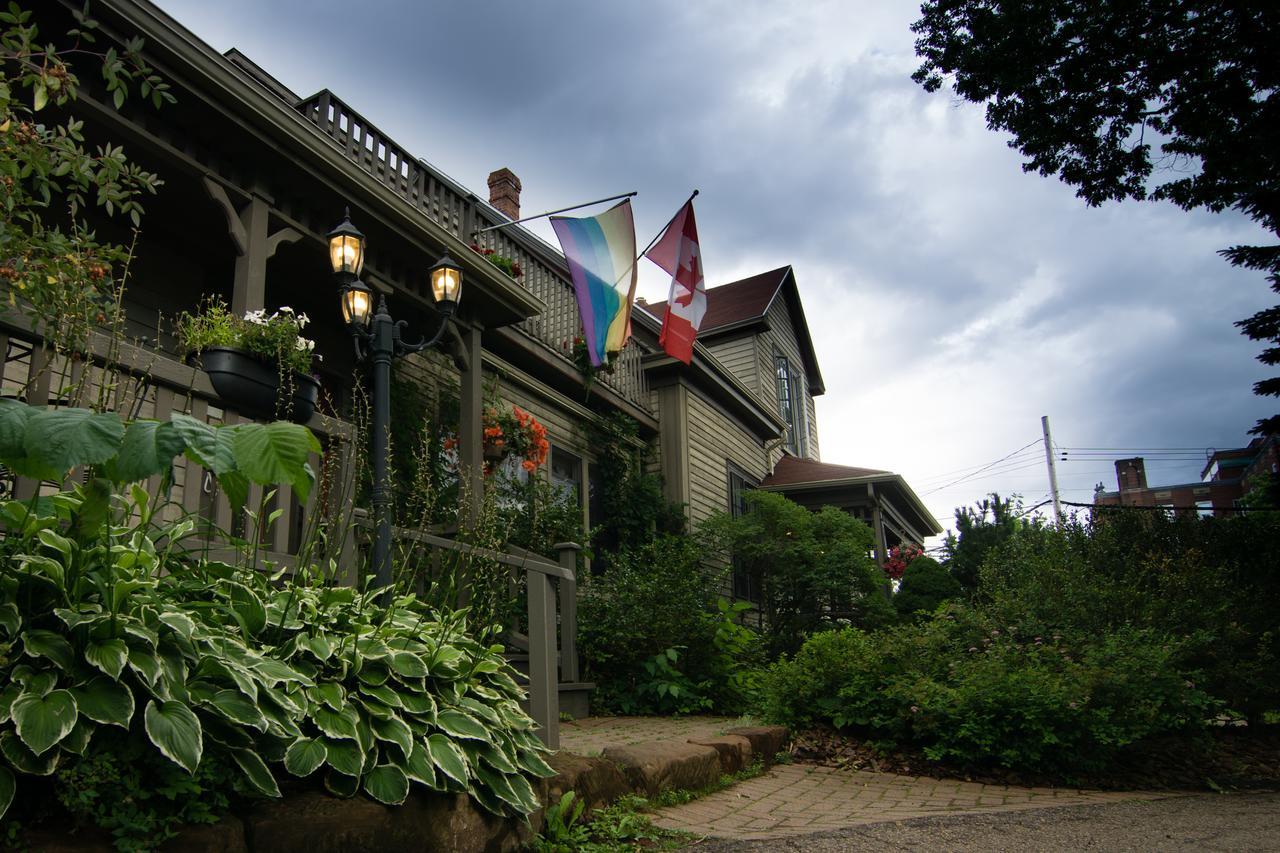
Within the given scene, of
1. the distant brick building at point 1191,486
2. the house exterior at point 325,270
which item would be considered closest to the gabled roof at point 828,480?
the house exterior at point 325,270

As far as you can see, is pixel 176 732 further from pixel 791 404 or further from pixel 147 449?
pixel 791 404

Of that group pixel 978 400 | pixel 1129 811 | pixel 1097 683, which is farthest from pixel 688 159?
pixel 978 400

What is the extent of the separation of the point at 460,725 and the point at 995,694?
4293mm

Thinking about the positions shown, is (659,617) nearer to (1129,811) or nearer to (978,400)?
(1129,811)

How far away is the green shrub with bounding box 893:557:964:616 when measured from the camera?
49.3 ft

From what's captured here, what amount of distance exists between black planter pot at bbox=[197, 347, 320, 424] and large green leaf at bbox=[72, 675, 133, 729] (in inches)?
86.9

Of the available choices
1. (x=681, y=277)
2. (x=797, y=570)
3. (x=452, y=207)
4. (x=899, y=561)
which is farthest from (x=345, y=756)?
(x=899, y=561)

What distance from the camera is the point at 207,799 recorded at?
249 cm

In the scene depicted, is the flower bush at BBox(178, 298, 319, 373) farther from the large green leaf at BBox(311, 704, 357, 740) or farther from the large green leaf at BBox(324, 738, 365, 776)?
the large green leaf at BBox(324, 738, 365, 776)

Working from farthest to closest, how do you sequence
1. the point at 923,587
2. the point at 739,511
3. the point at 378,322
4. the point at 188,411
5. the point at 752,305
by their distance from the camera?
the point at 752,305 < the point at 923,587 < the point at 739,511 < the point at 378,322 < the point at 188,411

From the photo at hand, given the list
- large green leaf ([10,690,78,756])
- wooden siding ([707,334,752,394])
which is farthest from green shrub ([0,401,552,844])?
wooden siding ([707,334,752,394])

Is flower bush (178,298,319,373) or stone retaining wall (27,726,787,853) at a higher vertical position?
flower bush (178,298,319,373)

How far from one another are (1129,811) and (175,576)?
4922 millimetres

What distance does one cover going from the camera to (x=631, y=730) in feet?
21.5
